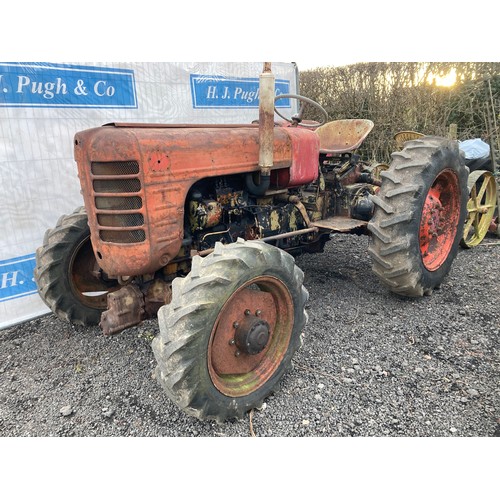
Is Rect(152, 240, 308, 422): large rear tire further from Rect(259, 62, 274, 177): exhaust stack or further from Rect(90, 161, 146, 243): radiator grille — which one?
Rect(259, 62, 274, 177): exhaust stack

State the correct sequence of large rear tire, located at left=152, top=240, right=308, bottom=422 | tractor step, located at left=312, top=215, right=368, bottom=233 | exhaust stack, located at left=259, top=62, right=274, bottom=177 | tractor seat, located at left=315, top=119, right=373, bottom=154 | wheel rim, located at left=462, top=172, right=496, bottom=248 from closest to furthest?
large rear tire, located at left=152, top=240, right=308, bottom=422 → exhaust stack, located at left=259, top=62, right=274, bottom=177 → tractor step, located at left=312, top=215, right=368, bottom=233 → tractor seat, located at left=315, top=119, right=373, bottom=154 → wheel rim, located at left=462, top=172, right=496, bottom=248

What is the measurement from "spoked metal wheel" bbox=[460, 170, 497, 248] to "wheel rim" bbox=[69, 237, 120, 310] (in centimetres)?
436

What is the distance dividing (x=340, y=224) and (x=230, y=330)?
180 cm

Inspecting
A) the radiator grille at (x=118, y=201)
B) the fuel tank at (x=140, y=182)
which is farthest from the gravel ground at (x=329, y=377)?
the radiator grille at (x=118, y=201)

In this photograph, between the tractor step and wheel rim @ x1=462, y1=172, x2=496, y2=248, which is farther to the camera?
wheel rim @ x1=462, y1=172, x2=496, y2=248

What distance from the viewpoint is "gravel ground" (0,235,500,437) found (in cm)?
236

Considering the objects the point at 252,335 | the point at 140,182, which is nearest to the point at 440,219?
the point at 252,335

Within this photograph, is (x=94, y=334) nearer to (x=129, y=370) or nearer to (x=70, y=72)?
(x=129, y=370)

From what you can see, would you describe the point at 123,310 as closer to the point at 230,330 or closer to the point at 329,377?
the point at 230,330

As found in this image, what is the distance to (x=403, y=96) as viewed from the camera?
313 inches

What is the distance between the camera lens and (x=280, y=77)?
19.3 ft

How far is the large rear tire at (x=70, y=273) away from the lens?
3.11m

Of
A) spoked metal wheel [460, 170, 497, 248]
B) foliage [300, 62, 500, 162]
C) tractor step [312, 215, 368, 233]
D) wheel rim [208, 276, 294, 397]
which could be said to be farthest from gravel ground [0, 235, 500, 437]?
foliage [300, 62, 500, 162]

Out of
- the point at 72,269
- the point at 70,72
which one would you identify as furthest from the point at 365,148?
the point at 72,269
